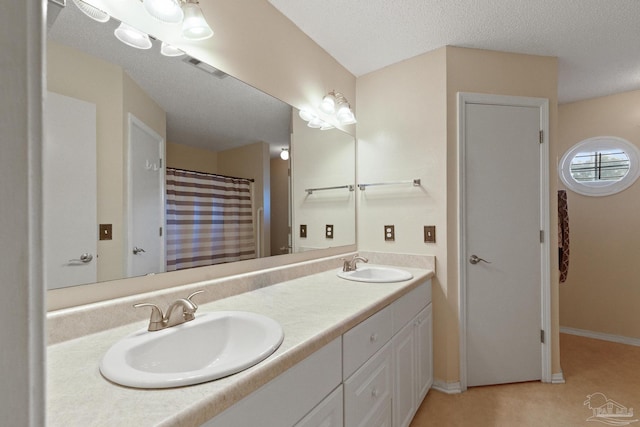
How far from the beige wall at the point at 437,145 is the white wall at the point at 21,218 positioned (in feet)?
6.57

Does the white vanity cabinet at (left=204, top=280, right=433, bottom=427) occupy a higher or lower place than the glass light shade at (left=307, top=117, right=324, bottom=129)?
lower

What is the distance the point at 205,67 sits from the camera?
124cm

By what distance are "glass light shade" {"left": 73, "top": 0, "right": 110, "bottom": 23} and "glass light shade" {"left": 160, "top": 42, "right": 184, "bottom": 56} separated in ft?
0.60

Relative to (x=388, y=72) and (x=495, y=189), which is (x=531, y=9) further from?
(x=495, y=189)

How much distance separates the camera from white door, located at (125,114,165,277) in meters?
1.03

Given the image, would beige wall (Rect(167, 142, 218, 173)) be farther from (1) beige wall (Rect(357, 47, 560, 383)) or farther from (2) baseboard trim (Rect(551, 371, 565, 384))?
(2) baseboard trim (Rect(551, 371, 565, 384))

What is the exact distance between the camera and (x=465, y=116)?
1966 millimetres

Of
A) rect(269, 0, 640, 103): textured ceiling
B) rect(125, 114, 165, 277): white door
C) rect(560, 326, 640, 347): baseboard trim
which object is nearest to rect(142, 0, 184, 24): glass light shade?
rect(125, 114, 165, 277): white door

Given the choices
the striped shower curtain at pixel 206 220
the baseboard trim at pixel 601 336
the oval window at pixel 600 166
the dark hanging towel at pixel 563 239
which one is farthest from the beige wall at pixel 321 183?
the baseboard trim at pixel 601 336

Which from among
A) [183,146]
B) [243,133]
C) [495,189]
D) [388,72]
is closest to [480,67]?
[388,72]

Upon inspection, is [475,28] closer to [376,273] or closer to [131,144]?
[376,273]

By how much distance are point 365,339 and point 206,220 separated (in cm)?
85

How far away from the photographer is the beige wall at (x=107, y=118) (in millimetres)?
875

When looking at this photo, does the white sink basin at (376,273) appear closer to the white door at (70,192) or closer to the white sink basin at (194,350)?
the white sink basin at (194,350)
